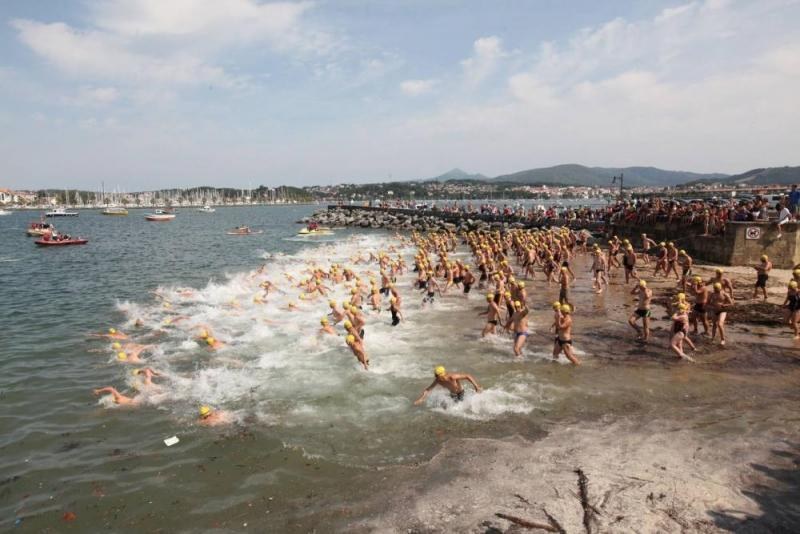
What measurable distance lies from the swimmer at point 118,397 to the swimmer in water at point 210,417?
1892 mm

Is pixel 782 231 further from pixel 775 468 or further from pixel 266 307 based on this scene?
pixel 266 307

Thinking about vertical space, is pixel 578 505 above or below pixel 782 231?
below

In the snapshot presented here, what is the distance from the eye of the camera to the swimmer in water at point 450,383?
900cm

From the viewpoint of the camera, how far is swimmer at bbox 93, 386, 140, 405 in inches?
403

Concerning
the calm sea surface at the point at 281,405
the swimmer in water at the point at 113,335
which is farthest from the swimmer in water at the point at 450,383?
the swimmer in water at the point at 113,335

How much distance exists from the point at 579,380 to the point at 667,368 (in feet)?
6.81

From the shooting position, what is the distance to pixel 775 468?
6531 millimetres

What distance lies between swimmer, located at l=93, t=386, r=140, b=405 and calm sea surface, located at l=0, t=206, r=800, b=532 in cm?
18

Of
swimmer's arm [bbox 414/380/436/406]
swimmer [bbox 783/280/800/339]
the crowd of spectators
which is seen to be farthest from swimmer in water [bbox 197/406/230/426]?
the crowd of spectators

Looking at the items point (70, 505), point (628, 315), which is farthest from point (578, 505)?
point (628, 315)

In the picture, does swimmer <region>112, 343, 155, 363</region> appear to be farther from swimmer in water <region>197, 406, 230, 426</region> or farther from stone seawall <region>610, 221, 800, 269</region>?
stone seawall <region>610, 221, 800, 269</region>

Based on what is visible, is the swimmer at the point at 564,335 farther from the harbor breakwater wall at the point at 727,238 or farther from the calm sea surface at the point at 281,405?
the harbor breakwater wall at the point at 727,238

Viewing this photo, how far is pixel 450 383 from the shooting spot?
29.9 ft

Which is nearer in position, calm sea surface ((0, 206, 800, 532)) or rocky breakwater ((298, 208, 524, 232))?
calm sea surface ((0, 206, 800, 532))
